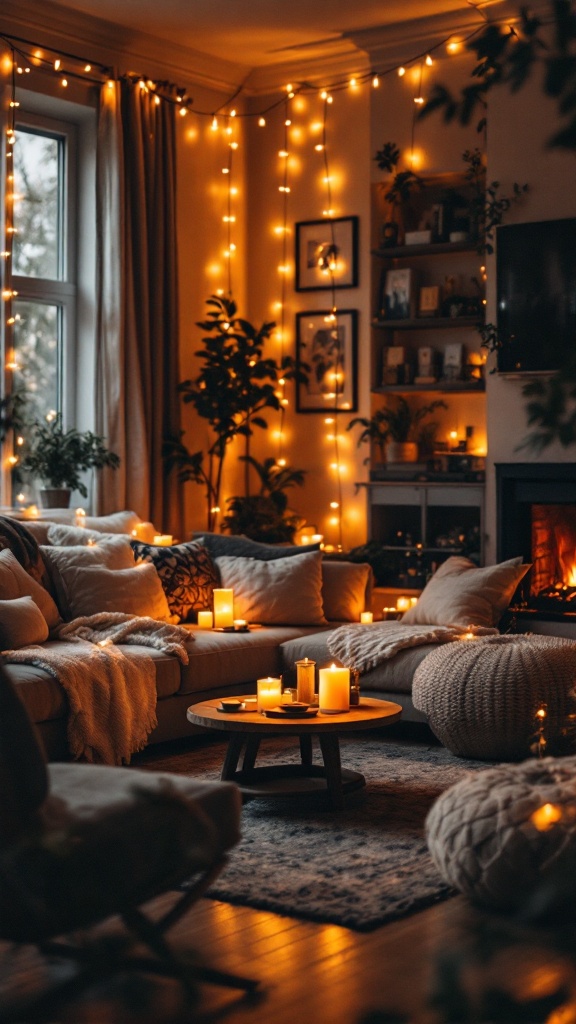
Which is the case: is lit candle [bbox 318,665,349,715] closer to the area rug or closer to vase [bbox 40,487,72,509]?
the area rug

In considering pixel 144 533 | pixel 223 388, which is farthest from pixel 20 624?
pixel 223 388

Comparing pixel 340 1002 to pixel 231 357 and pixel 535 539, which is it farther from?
A: pixel 231 357

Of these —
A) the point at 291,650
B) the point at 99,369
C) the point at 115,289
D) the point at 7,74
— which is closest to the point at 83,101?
the point at 7,74

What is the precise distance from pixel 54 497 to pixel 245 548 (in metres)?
0.97

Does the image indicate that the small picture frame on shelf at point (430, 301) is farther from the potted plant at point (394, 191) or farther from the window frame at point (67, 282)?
the window frame at point (67, 282)

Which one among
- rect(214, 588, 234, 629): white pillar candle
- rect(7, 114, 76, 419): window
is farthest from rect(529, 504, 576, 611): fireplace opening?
rect(7, 114, 76, 419): window

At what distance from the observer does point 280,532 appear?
6.70m

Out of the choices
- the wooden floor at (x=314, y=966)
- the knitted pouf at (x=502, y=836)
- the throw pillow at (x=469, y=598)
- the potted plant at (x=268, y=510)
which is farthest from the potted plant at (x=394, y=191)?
the wooden floor at (x=314, y=966)

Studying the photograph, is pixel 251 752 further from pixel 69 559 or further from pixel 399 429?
pixel 399 429

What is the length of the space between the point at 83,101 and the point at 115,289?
95 centimetres

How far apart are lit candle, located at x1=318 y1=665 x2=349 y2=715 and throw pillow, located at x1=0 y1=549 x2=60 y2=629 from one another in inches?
52.4

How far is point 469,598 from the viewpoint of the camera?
205 inches

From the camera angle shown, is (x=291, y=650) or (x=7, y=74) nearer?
(x=291, y=650)

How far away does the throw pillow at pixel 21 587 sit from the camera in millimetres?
4609
